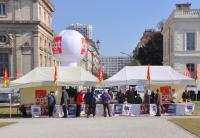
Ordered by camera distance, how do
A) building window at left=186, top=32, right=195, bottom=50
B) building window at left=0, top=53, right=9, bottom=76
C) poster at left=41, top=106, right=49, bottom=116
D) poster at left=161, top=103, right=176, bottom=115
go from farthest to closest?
building window at left=0, top=53, right=9, bottom=76 < building window at left=186, top=32, right=195, bottom=50 < poster at left=41, top=106, right=49, bottom=116 < poster at left=161, top=103, right=176, bottom=115

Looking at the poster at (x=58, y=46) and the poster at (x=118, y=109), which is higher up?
the poster at (x=58, y=46)

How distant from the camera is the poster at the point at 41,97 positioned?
35.2 m

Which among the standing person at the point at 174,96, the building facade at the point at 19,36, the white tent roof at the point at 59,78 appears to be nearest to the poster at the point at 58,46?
the white tent roof at the point at 59,78

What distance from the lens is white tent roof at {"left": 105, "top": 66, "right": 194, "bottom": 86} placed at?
114 ft

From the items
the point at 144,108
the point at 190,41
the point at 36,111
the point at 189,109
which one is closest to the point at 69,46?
the point at 36,111

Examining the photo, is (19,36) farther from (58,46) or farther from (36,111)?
(36,111)

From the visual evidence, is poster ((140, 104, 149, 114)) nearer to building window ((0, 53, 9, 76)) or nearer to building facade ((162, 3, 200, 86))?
building facade ((162, 3, 200, 86))

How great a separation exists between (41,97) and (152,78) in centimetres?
741

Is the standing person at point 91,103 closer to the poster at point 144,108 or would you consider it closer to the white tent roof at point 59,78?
the white tent roof at point 59,78

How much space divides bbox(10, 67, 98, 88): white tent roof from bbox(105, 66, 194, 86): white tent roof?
4.87 ft

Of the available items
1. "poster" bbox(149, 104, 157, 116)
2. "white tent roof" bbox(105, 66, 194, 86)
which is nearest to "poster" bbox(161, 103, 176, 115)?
"poster" bbox(149, 104, 157, 116)

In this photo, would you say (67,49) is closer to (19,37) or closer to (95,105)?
(95,105)

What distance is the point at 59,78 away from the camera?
3444 cm

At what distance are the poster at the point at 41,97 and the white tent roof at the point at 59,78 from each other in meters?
1.17
